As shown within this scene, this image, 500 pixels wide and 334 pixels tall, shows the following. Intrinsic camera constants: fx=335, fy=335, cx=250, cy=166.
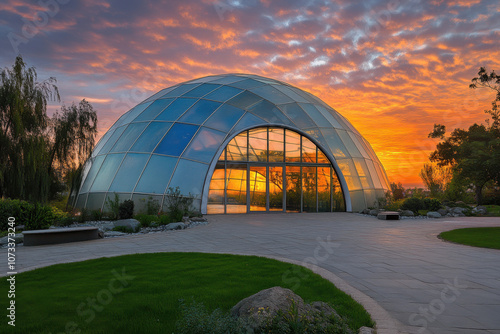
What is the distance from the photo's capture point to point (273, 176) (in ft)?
66.3

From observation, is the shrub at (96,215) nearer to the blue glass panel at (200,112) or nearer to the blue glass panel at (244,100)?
the blue glass panel at (200,112)

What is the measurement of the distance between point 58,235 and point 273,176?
1253cm

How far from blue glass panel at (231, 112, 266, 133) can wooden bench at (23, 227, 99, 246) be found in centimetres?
1025

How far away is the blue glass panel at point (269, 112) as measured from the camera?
20.0 m

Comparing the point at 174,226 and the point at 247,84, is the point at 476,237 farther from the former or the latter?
the point at 247,84

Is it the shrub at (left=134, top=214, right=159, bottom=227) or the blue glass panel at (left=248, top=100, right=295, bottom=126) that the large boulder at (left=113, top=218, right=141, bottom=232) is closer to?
the shrub at (left=134, top=214, right=159, bottom=227)

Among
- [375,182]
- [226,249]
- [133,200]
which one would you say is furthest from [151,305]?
[375,182]

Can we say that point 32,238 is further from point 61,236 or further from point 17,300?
point 17,300

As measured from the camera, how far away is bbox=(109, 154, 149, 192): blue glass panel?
56.2ft

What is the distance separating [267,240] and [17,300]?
6634 mm

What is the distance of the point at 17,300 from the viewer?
15.1 ft

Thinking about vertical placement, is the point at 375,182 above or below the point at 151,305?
above

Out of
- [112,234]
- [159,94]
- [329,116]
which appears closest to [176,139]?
[159,94]

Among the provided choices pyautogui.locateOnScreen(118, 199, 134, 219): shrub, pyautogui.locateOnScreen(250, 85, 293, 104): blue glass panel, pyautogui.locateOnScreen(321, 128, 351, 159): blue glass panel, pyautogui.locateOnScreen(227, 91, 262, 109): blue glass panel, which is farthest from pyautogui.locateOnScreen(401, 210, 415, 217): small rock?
pyautogui.locateOnScreen(118, 199, 134, 219): shrub
